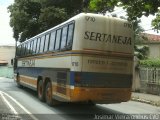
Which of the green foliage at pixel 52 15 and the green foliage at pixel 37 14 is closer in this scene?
the green foliage at pixel 52 15

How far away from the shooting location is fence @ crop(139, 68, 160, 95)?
23312 mm

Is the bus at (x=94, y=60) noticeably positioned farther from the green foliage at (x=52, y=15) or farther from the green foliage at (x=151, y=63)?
the green foliage at (x=52, y=15)

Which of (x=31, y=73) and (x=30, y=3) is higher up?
(x=30, y=3)

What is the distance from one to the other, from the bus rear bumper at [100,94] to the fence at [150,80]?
973 centimetres

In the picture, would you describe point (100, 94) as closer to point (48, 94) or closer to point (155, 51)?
point (48, 94)

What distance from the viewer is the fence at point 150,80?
23.3 meters

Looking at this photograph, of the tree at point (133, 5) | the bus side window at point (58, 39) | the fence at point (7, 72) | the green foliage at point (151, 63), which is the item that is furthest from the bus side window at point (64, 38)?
the fence at point (7, 72)

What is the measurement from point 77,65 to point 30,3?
24.1 meters

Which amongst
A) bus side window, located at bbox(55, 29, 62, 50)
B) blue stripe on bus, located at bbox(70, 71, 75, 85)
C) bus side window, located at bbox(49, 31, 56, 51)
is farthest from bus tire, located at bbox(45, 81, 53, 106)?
blue stripe on bus, located at bbox(70, 71, 75, 85)

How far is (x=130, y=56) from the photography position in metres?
14.1

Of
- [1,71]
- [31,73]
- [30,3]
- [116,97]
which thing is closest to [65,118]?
[116,97]

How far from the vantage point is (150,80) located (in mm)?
23984

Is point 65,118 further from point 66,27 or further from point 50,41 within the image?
point 50,41

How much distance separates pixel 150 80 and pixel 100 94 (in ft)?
37.0
